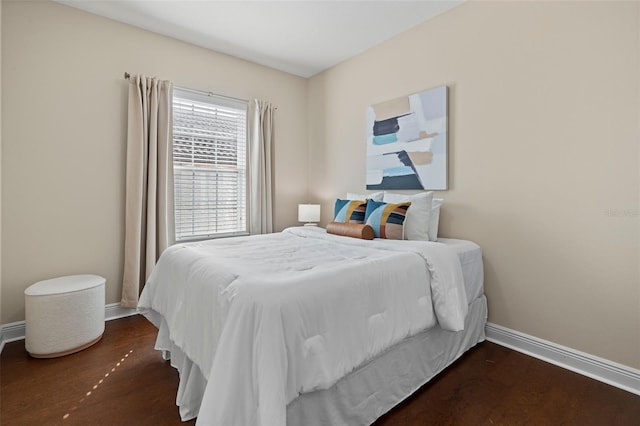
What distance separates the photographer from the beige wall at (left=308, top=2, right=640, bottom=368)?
185cm

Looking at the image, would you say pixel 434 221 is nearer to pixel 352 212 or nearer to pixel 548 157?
pixel 352 212

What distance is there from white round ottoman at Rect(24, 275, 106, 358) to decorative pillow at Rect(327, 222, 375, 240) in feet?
6.44

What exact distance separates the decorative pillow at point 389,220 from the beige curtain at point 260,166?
1596 mm

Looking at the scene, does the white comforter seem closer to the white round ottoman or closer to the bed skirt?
the bed skirt

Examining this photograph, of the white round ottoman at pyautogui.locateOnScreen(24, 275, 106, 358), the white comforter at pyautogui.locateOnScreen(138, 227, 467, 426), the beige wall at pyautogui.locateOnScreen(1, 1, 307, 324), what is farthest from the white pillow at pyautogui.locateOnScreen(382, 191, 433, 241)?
the beige wall at pyautogui.locateOnScreen(1, 1, 307, 324)

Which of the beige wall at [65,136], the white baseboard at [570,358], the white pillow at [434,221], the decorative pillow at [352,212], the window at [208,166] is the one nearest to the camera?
the white baseboard at [570,358]

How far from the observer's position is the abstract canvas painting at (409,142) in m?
2.71

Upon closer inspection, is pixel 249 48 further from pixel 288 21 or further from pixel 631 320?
pixel 631 320

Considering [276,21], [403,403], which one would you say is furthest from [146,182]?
[403,403]

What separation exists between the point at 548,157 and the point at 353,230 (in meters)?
1.49

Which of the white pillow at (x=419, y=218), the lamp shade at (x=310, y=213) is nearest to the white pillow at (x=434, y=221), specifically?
the white pillow at (x=419, y=218)

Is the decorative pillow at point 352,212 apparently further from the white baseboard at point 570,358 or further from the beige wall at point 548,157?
the white baseboard at point 570,358

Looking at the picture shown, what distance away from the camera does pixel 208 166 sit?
3.44 metres

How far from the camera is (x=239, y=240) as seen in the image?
2.47 meters
